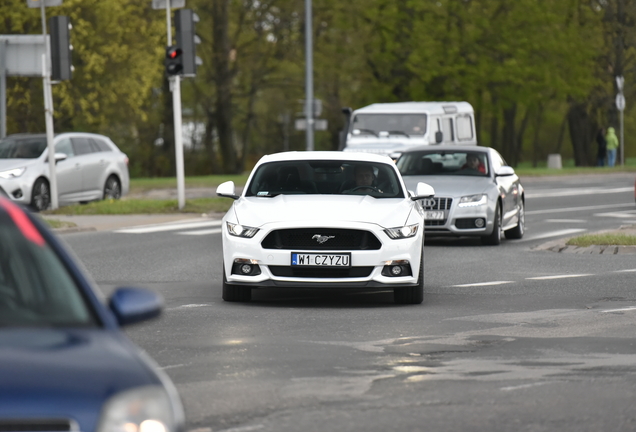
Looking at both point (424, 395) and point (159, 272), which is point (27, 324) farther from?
point (159, 272)

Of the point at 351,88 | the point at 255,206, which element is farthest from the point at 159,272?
the point at 351,88

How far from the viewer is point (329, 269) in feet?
37.9

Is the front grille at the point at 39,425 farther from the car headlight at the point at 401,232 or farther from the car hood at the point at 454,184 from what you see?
the car hood at the point at 454,184

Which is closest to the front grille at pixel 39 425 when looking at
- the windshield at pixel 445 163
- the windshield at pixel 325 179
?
the windshield at pixel 325 179

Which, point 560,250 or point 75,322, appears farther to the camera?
point 560,250

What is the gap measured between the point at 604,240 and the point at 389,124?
13407 mm

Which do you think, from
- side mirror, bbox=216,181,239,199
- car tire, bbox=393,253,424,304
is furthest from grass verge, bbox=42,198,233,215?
car tire, bbox=393,253,424,304

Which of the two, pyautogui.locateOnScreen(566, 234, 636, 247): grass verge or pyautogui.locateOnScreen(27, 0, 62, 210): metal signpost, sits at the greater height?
pyautogui.locateOnScreen(27, 0, 62, 210): metal signpost

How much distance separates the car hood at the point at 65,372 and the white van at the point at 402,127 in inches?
1006

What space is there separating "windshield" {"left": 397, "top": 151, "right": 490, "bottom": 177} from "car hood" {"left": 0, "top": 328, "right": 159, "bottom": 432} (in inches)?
599

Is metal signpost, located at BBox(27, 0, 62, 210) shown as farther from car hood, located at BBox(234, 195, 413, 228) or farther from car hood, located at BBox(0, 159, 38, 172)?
car hood, located at BBox(234, 195, 413, 228)

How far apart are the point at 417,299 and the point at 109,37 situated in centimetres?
3558

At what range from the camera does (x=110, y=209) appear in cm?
2570

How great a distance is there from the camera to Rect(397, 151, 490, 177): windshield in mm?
19297
